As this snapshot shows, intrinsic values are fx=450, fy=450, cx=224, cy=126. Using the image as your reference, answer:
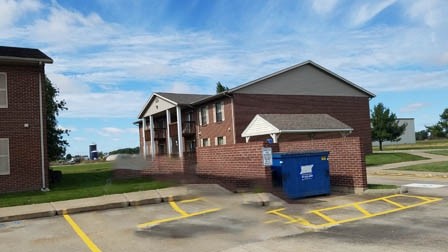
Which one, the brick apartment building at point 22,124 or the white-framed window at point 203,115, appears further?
the white-framed window at point 203,115

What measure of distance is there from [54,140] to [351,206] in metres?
30.0

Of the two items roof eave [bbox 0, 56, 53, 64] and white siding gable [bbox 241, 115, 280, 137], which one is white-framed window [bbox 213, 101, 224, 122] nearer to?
white siding gable [bbox 241, 115, 280, 137]

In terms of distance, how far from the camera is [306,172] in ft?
42.3

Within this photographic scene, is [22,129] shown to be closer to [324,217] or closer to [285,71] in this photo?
[324,217]

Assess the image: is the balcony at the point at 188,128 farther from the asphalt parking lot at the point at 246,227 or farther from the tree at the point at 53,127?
the asphalt parking lot at the point at 246,227

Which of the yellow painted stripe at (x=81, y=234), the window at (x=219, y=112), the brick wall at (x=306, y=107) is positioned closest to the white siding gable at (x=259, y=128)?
the brick wall at (x=306, y=107)

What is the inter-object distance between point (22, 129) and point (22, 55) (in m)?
2.92

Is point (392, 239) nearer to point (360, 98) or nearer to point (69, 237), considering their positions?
point (69, 237)

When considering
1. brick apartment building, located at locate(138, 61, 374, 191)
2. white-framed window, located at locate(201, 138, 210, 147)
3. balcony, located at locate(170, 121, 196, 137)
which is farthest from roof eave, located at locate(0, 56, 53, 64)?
balcony, located at locate(170, 121, 196, 137)

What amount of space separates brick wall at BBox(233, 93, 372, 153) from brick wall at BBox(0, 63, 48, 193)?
658 inches

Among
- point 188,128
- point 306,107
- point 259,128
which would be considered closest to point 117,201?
point 259,128

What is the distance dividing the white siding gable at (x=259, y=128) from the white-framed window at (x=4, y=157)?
14780 millimetres

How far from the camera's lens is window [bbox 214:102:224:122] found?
33.7 meters

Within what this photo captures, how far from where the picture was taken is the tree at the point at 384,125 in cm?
5153
